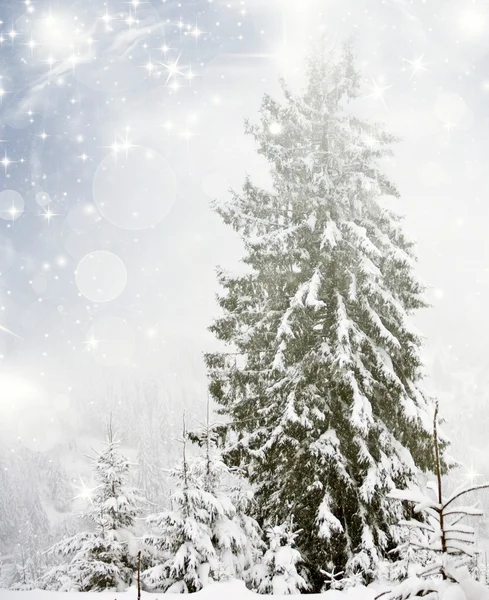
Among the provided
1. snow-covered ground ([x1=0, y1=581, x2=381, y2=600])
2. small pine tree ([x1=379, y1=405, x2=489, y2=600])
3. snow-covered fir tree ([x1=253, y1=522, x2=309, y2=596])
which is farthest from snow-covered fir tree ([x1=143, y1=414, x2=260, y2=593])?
small pine tree ([x1=379, y1=405, x2=489, y2=600])

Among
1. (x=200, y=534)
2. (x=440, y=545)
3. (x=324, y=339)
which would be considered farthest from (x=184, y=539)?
(x=440, y=545)

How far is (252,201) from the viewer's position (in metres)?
10.4

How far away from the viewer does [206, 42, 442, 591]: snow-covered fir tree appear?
8.08 meters

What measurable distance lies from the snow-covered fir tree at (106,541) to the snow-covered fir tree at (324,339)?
3.09 metres

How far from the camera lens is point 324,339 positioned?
29.5ft

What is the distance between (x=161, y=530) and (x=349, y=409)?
4.47m

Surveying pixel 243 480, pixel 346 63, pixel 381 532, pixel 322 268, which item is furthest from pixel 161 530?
pixel 346 63

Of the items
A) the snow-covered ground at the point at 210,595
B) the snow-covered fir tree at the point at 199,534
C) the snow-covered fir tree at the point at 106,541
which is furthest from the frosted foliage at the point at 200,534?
the snow-covered ground at the point at 210,595

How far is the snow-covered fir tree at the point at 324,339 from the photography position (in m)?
8.08

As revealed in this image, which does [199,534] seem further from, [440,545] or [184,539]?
[440,545]

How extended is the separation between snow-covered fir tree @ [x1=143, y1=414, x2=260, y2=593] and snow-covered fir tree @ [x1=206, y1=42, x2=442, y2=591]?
0.73m

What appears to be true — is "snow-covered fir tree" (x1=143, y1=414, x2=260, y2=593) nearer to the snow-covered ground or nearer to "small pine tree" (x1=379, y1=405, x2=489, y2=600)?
the snow-covered ground

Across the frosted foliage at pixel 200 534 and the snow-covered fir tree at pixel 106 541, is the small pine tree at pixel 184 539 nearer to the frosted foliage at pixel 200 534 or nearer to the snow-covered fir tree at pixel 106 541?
the frosted foliage at pixel 200 534

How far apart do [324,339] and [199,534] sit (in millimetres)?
4599
